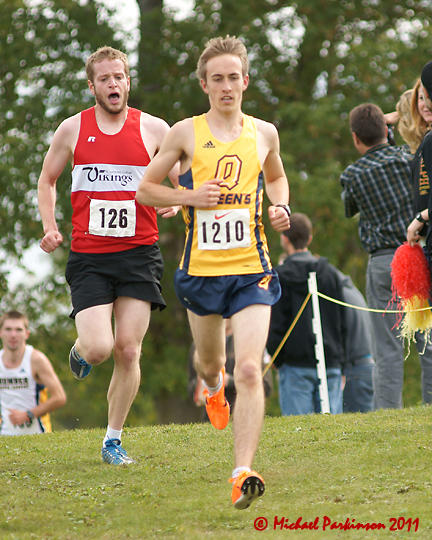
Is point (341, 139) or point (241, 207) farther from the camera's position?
point (341, 139)

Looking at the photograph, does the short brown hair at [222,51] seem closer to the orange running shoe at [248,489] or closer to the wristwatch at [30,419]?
the orange running shoe at [248,489]

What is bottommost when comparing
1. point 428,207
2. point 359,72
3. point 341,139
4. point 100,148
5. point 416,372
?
point 416,372

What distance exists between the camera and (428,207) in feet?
20.5

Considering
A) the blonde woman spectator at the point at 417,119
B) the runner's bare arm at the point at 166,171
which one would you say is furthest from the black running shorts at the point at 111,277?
the blonde woman spectator at the point at 417,119

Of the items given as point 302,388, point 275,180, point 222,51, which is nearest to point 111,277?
point 275,180

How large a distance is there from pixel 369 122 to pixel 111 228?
3218mm

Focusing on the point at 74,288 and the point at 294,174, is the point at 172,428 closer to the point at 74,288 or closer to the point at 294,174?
the point at 74,288

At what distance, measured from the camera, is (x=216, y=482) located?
5910mm

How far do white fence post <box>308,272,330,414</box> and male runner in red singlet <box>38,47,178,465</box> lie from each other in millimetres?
2471

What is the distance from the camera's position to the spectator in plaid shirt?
27.5ft

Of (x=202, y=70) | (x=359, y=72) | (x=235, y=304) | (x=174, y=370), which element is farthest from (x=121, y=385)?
(x=359, y=72)

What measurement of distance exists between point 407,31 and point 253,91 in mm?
3433

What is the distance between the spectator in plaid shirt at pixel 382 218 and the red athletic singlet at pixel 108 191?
274cm

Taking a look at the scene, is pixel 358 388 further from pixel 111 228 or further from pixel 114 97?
pixel 114 97
